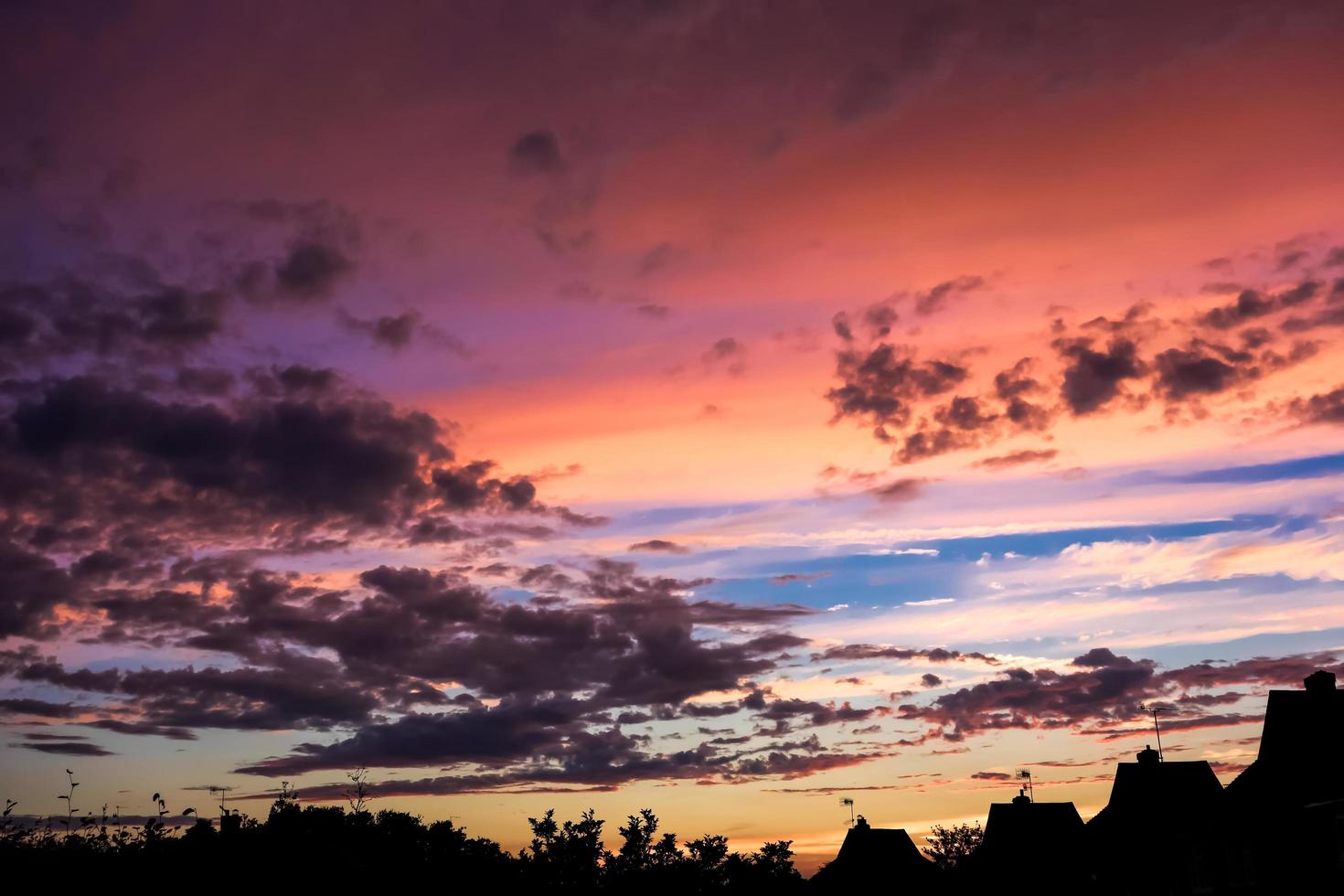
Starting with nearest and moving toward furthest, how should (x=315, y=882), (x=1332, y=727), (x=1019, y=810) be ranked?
(x=1332, y=727) < (x=315, y=882) < (x=1019, y=810)

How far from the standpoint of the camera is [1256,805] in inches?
1978

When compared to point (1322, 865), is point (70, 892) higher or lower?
higher

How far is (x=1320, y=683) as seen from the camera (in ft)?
168

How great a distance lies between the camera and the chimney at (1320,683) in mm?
51031

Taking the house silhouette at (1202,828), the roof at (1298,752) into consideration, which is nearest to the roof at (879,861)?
the house silhouette at (1202,828)

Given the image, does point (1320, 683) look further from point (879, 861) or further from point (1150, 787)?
point (879, 861)

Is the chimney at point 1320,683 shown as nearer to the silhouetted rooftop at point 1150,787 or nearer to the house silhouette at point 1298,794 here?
the house silhouette at point 1298,794

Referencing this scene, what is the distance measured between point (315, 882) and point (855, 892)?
48.4m

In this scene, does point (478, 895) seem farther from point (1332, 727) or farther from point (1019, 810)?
point (1332, 727)

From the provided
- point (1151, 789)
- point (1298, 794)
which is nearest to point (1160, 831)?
point (1151, 789)

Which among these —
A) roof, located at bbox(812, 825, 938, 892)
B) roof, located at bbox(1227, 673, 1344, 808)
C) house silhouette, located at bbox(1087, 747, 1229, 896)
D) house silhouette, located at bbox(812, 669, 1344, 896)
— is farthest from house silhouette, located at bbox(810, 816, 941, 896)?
Result: roof, located at bbox(1227, 673, 1344, 808)

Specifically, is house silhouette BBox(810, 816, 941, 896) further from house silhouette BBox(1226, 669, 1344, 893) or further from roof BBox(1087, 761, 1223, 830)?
house silhouette BBox(1226, 669, 1344, 893)

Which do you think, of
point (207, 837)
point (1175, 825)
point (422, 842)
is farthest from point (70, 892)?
point (422, 842)

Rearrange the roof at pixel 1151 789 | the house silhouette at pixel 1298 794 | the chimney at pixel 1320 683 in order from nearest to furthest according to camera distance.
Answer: the house silhouette at pixel 1298 794, the chimney at pixel 1320 683, the roof at pixel 1151 789
